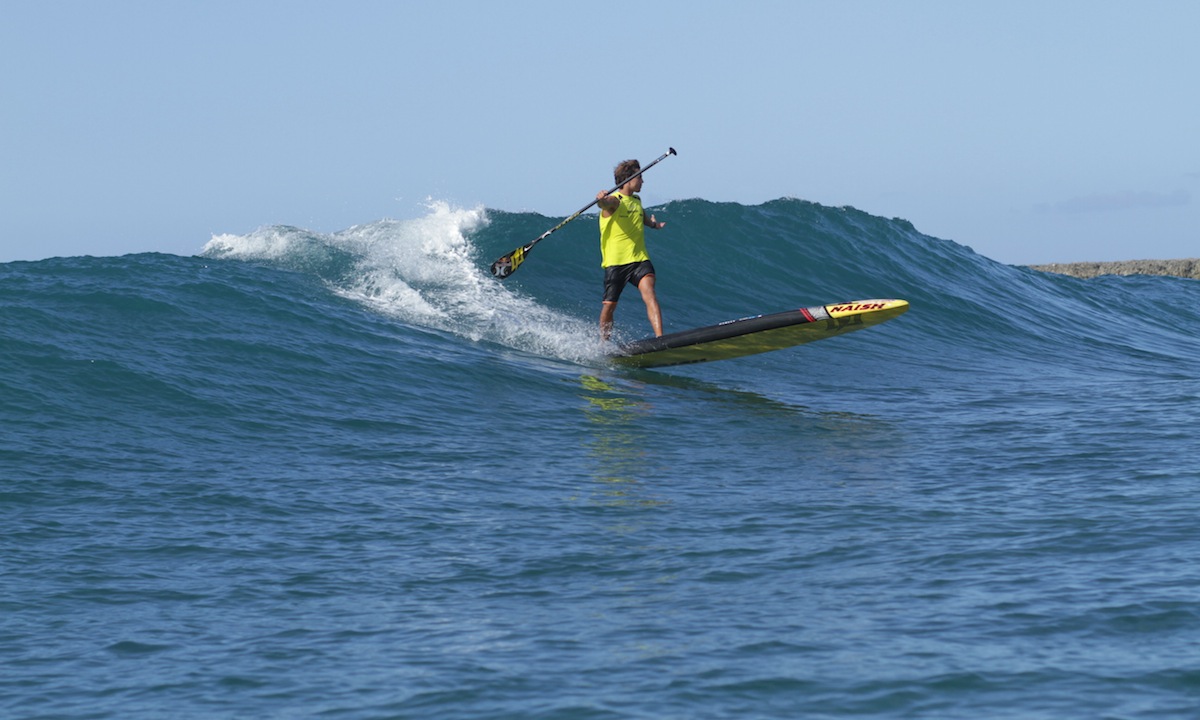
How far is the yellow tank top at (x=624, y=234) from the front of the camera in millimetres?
12391

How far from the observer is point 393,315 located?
48.6 ft

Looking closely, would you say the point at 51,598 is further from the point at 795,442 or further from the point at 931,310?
the point at 931,310

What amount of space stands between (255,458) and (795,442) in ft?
13.3

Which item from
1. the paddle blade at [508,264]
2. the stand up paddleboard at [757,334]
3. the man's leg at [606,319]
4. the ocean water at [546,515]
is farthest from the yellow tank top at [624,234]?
the paddle blade at [508,264]

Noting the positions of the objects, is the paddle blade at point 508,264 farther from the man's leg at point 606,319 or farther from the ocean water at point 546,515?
→ the man's leg at point 606,319

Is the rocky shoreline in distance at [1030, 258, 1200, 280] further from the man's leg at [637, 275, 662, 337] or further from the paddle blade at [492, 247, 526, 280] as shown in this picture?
the man's leg at [637, 275, 662, 337]

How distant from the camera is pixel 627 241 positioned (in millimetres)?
12516

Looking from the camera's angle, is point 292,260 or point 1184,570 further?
point 292,260

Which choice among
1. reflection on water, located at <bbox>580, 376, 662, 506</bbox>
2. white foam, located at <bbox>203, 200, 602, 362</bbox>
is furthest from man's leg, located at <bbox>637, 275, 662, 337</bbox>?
white foam, located at <bbox>203, 200, 602, 362</bbox>

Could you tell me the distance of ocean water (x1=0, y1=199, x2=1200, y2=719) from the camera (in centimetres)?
475

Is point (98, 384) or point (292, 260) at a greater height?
point (292, 260)

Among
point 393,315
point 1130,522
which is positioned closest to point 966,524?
point 1130,522

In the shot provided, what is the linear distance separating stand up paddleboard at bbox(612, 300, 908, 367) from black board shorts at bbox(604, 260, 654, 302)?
1.90ft

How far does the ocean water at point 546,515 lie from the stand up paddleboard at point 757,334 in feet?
1.13
